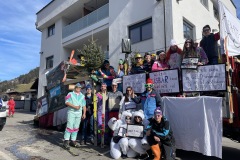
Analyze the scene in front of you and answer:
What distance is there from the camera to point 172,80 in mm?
5734

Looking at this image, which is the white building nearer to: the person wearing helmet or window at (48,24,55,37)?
window at (48,24,55,37)

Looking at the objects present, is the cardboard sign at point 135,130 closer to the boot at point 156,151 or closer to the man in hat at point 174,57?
the boot at point 156,151

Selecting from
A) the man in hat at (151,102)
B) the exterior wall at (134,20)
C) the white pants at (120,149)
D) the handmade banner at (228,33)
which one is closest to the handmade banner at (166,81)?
the man in hat at (151,102)

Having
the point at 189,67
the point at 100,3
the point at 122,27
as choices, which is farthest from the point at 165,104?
the point at 100,3

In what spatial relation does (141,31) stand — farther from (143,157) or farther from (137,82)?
(143,157)

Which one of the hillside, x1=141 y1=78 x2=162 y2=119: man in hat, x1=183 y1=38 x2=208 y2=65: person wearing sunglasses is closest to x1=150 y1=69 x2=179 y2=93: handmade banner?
x1=141 y1=78 x2=162 y2=119: man in hat

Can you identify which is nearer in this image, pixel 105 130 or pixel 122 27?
pixel 105 130

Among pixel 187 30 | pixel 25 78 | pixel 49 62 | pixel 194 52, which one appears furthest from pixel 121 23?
pixel 25 78

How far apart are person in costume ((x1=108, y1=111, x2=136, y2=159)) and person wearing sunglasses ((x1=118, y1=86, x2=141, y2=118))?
0.24 m

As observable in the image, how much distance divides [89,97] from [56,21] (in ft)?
53.3

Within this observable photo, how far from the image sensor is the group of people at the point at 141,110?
16.8ft

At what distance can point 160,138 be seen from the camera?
16.5ft

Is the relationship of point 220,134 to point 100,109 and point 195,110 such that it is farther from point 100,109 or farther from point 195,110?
point 100,109

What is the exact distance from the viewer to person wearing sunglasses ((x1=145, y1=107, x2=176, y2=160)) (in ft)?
16.3
